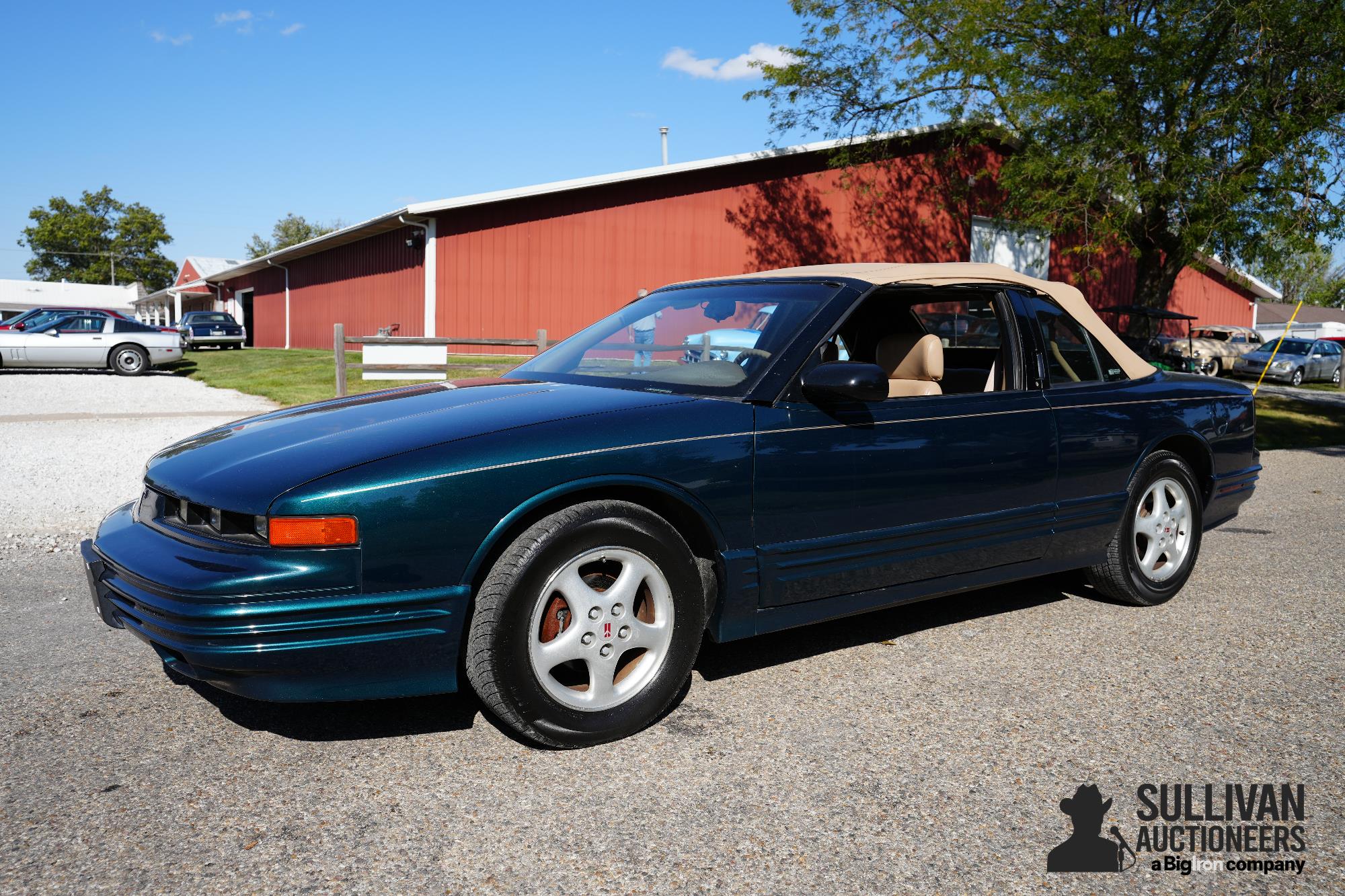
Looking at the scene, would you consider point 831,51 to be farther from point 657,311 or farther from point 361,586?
point 361,586

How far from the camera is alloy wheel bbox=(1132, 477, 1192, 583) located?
469cm

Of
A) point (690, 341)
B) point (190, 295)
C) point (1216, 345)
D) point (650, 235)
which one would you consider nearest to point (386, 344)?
point (690, 341)

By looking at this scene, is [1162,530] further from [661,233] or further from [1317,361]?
[1317,361]

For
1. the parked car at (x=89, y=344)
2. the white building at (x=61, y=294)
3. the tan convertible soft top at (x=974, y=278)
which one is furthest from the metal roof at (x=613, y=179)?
the white building at (x=61, y=294)

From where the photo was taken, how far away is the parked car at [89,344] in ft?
69.2

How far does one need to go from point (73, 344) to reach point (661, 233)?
42.8 feet

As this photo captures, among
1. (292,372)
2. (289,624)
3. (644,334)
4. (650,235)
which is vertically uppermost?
(650,235)

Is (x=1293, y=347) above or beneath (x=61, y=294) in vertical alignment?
beneath

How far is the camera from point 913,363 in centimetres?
425

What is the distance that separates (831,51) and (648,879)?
19.1 meters

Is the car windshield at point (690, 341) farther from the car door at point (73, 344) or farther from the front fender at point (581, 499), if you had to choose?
the car door at point (73, 344)

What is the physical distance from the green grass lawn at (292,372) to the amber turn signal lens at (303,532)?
784 cm

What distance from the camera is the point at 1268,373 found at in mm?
30516

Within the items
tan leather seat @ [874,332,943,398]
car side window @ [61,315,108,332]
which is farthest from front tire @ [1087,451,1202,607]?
car side window @ [61,315,108,332]
